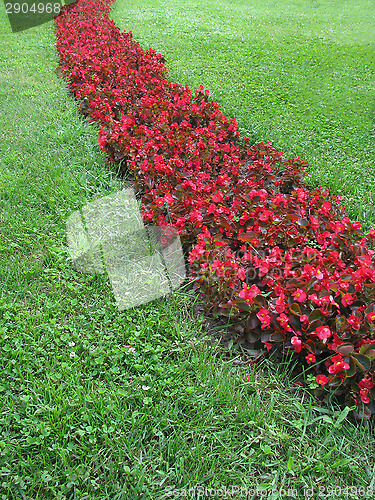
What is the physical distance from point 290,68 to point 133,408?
6.47 m

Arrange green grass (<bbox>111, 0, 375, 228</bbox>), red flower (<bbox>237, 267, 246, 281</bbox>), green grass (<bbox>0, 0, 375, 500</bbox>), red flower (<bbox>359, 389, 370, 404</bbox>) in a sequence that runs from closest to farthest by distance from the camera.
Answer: green grass (<bbox>0, 0, 375, 500</bbox>)
red flower (<bbox>359, 389, 370, 404</bbox>)
red flower (<bbox>237, 267, 246, 281</bbox>)
green grass (<bbox>111, 0, 375, 228</bbox>)

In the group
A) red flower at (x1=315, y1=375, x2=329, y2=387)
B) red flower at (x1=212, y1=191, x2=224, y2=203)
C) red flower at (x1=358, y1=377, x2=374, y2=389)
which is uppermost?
red flower at (x1=212, y1=191, x2=224, y2=203)

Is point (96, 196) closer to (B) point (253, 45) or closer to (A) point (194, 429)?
(A) point (194, 429)

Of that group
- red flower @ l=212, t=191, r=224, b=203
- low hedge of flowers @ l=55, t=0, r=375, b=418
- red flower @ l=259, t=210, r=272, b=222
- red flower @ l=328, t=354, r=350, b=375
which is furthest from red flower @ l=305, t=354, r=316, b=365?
red flower @ l=212, t=191, r=224, b=203

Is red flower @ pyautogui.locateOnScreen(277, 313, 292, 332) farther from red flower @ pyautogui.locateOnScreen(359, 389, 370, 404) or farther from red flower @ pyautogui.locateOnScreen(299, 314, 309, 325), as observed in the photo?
red flower @ pyautogui.locateOnScreen(359, 389, 370, 404)

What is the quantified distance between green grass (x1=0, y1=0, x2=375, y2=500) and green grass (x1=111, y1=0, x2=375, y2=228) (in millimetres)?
1872

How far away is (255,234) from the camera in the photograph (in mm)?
2535

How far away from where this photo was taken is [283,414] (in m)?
1.84

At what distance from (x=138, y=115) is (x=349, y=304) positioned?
310 centimetres

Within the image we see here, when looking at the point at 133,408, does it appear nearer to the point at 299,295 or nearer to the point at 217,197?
the point at 299,295

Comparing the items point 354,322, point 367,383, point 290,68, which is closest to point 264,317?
point 354,322

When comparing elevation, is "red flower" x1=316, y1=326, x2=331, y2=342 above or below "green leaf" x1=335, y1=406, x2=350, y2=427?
above

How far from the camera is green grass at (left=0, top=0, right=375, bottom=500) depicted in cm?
157

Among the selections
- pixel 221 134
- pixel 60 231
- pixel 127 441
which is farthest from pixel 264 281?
pixel 221 134
